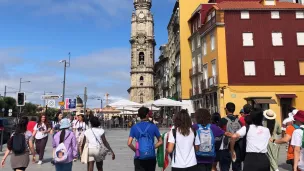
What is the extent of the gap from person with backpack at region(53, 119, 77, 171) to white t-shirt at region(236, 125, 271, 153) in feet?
12.1

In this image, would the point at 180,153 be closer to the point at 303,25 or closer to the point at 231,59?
the point at 231,59

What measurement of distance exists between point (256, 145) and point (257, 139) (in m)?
0.11

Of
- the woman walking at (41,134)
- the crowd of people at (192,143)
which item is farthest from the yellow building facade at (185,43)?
the crowd of people at (192,143)

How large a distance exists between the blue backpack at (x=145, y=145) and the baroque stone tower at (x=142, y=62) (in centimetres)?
8407

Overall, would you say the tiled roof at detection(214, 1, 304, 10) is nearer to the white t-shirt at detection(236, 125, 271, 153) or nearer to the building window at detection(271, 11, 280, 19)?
the building window at detection(271, 11, 280, 19)

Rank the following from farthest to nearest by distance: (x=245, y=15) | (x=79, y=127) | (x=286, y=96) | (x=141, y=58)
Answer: (x=141, y=58), (x=245, y=15), (x=286, y=96), (x=79, y=127)

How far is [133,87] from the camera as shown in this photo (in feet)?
300

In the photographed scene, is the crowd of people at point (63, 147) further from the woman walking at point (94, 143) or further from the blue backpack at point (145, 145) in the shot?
the blue backpack at point (145, 145)

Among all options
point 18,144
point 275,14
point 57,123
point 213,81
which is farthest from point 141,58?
point 18,144

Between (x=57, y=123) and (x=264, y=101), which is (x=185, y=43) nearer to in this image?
(x=264, y=101)

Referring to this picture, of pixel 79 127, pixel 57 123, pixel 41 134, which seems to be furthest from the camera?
pixel 57 123

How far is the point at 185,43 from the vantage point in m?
42.3

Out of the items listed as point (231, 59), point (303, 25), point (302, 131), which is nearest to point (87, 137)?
point (302, 131)

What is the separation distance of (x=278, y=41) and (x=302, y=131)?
2869 cm
